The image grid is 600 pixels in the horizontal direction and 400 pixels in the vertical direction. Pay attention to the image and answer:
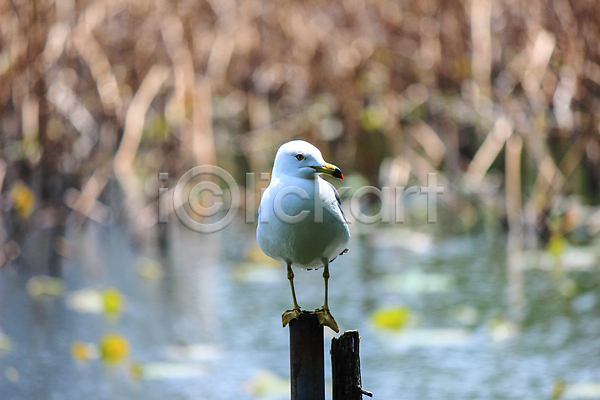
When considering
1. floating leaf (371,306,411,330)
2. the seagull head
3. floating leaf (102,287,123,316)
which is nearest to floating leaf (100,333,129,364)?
floating leaf (102,287,123,316)

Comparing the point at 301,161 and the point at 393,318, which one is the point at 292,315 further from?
the point at 393,318

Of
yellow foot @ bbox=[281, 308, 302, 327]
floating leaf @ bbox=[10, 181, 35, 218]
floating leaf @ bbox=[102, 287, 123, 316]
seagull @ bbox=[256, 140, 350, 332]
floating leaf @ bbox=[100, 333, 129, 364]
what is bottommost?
yellow foot @ bbox=[281, 308, 302, 327]

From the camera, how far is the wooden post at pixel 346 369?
255 centimetres

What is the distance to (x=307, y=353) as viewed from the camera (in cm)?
256

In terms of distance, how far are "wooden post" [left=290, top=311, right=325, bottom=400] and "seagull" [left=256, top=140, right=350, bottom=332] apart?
253 mm

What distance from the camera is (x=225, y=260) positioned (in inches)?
279

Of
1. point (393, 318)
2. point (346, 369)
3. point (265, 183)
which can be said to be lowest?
point (346, 369)

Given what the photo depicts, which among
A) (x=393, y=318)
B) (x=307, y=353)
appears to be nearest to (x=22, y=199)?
(x=393, y=318)

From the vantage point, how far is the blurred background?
15.0 feet

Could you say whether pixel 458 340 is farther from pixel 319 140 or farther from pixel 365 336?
pixel 319 140

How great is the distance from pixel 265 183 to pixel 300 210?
22.3 ft

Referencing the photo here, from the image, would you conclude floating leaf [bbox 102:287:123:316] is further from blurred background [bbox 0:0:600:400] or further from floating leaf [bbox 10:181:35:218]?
floating leaf [bbox 10:181:35:218]

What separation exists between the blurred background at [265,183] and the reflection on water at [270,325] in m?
0.02

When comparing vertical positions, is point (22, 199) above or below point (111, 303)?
above
